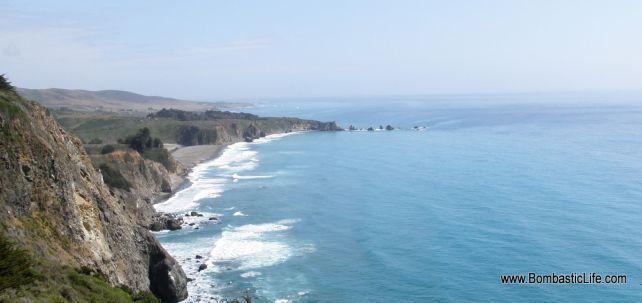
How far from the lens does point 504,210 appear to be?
6219 centimetres

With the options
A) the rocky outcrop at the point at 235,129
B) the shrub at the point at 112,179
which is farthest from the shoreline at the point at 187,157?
the shrub at the point at 112,179

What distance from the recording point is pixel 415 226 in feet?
189

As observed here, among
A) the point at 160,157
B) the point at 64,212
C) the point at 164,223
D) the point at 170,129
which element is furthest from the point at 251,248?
the point at 170,129

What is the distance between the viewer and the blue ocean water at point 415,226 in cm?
4225

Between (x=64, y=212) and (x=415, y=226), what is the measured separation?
115ft

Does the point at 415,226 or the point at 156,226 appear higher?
the point at 415,226

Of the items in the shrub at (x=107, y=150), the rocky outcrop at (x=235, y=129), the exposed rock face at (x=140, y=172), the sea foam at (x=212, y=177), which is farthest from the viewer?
the rocky outcrop at (x=235, y=129)

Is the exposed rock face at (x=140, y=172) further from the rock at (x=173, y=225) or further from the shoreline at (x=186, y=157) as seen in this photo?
the rock at (x=173, y=225)

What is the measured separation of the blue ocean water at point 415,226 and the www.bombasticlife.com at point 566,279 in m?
0.73

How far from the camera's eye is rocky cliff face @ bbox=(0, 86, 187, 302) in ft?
99.4

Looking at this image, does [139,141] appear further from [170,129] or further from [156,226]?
[170,129]

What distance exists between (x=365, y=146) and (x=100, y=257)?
107 m

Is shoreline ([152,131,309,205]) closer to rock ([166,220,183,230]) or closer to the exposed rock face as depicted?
the exposed rock face

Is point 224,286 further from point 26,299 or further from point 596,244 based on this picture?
point 596,244
